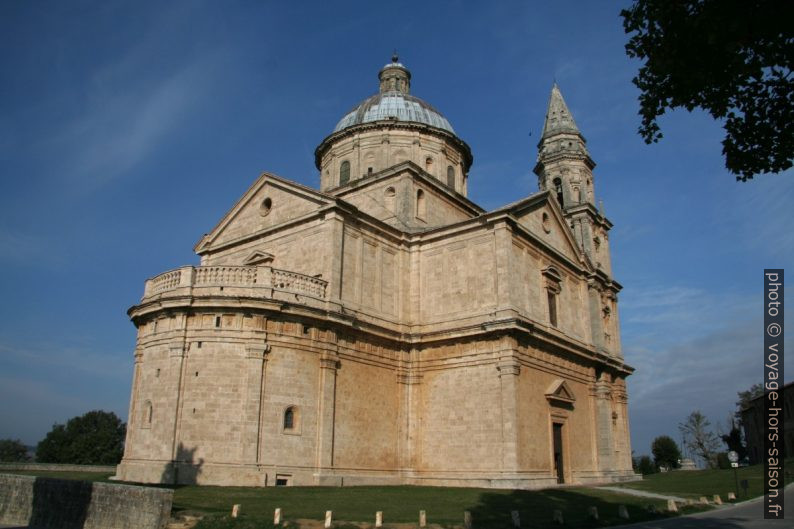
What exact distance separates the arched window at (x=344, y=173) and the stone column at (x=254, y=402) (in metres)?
15.6

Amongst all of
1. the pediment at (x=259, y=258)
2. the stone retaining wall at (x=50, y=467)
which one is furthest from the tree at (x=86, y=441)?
the pediment at (x=259, y=258)

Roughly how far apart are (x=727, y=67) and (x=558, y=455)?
21656 millimetres

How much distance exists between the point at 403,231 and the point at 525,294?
625 centimetres

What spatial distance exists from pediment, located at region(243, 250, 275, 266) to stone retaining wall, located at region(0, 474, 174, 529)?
1375cm

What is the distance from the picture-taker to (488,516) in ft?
50.0

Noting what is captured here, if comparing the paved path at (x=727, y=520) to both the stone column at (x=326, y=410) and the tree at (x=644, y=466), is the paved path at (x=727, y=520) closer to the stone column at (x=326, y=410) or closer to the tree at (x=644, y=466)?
the stone column at (x=326, y=410)

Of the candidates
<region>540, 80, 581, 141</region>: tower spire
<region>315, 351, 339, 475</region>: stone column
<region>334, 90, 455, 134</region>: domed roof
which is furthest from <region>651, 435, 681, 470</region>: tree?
<region>315, 351, 339, 475</region>: stone column

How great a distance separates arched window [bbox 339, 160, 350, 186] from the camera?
3600cm

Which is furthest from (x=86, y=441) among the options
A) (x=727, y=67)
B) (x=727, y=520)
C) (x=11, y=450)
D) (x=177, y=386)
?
(x=727, y=67)

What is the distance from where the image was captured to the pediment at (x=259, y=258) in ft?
93.2

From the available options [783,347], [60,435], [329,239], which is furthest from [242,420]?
[60,435]

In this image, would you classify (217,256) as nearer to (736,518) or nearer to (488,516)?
(488,516)

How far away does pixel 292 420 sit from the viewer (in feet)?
74.2

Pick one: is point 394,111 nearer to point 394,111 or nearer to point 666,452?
point 394,111
